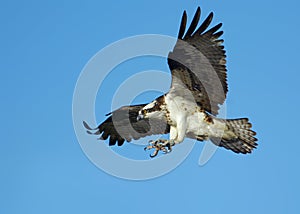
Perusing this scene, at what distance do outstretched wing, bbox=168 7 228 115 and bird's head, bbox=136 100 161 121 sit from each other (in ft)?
1.62

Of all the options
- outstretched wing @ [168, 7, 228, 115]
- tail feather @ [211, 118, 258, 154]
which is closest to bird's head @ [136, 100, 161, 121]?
outstretched wing @ [168, 7, 228, 115]

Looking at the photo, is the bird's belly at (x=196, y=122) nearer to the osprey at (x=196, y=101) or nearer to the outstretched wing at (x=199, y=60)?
the osprey at (x=196, y=101)

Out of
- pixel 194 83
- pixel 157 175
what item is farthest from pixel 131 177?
pixel 194 83

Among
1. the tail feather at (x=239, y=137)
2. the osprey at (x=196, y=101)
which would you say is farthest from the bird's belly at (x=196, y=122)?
the tail feather at (x=239, y=137)

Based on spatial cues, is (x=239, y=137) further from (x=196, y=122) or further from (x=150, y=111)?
(x=150, y=111)

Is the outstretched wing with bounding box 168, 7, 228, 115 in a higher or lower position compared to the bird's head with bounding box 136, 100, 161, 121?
higher

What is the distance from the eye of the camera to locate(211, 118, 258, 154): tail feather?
1262cm

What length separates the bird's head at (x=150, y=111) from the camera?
12.5 metres

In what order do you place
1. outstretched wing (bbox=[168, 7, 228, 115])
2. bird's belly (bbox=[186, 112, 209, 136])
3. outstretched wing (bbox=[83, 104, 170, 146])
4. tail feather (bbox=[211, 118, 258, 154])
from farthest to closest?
1. outstretched wing (bbox=[83, 104, 170, 146])
2. tail feather (bbox=[211, 118, 258, 154])
3. bird's belly (bbox=[186, 112, 209, 136])
4. outstretched wing (bbox=[168, 7, 228, 115])

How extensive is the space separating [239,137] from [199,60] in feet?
5.96

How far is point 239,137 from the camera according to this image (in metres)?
12.7

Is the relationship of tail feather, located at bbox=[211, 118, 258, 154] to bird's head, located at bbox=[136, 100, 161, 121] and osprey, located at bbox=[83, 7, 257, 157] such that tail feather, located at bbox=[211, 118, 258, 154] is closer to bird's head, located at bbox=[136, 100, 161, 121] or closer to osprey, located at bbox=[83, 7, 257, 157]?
osprey, located at bbox=[83, 7, 257, 157]

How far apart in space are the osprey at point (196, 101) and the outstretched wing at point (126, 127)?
0.04 m

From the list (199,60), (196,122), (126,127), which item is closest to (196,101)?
(196,122)
